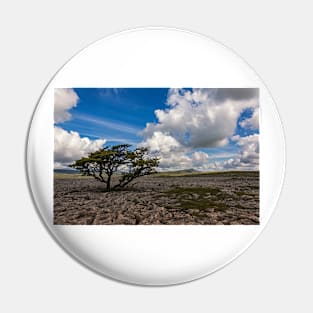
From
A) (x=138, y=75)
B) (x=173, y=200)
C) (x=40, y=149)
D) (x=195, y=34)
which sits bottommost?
(x=173, y=200)

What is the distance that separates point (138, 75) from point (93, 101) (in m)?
0.40

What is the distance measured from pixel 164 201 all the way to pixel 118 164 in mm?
463

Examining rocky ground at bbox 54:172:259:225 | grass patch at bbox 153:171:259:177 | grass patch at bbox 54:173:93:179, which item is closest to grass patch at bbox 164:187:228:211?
rocky ground at bbox 54:172:259:225

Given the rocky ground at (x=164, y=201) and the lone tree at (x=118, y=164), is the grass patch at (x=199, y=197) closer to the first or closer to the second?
the rocky ground at (x=164, y=201)

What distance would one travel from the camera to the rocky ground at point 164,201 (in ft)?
7.34

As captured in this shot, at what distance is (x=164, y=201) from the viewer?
2.28m

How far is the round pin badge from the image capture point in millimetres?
2209

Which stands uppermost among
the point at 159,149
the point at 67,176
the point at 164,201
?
the point at 159,149

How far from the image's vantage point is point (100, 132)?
2.23 meters

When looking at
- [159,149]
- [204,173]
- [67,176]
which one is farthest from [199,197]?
[67,176]

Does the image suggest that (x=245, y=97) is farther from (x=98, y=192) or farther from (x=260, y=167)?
(x=98, y=192)

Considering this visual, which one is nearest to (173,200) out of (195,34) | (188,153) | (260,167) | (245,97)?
(188,153)

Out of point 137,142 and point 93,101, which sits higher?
point 93,101

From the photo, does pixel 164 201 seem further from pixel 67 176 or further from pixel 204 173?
pixel 67 176
